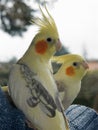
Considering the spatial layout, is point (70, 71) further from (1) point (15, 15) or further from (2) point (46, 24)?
(1) point (15, 15)

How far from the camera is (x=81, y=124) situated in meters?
0.88

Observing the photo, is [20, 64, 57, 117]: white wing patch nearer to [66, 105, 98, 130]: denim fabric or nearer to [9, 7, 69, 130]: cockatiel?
[9, 7, 69, 130]: cockatiel

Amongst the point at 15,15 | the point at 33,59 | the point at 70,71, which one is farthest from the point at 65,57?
the point at 15,15

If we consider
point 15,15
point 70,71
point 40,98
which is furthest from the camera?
point 15,15

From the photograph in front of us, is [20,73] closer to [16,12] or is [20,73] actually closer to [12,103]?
[12,103]

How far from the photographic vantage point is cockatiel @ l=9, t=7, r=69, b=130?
62cm

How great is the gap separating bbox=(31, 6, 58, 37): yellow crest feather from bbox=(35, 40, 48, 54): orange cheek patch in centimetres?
2

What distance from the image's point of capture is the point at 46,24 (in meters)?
0.67

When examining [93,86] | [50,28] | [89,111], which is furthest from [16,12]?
[50,28]

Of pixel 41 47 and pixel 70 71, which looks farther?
pixel 70 71

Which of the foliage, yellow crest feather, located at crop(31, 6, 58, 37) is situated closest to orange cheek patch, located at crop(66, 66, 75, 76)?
yellow crest feather, located at crop(31, 6, 58, 37)

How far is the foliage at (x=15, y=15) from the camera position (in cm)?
290

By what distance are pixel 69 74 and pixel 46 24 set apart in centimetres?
12

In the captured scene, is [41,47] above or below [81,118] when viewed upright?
above
